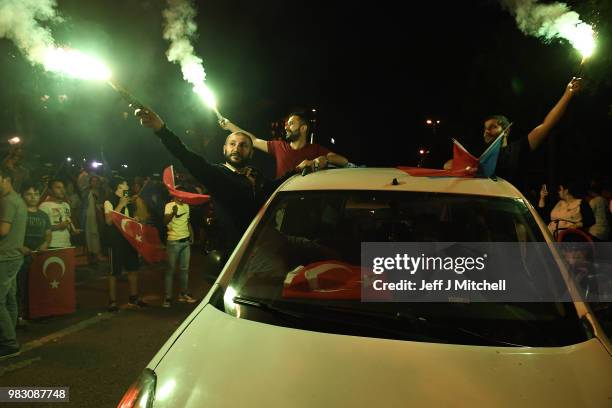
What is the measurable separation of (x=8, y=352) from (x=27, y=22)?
3.61 m

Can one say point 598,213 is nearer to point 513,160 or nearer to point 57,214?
point 513,160

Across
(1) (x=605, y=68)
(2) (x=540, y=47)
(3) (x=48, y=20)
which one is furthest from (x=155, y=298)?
(2) (x=540, y=47)

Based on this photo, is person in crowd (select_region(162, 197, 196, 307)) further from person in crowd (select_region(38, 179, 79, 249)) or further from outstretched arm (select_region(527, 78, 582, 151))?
outstretched arm (select_region(527, 78, 582, 151))

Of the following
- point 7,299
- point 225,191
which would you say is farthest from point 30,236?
point 225,191

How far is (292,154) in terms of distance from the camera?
577 centimetres

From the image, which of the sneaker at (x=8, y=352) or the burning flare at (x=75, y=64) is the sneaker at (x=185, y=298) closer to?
the sneaker at (x=8, y=352)

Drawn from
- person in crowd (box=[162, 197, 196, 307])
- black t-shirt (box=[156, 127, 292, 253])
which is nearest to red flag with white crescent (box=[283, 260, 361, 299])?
black t-shirt (box=[156, 127, 292, 253])

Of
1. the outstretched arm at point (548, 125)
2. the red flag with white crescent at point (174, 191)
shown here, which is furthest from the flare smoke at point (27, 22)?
the outstretched arm at point (548, 125)

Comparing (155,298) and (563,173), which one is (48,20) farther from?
(563,173)

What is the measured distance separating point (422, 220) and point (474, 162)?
22.8 inches

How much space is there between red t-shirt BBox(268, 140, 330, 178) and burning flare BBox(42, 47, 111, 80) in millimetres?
2154

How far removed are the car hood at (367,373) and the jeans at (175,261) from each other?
19.3ft

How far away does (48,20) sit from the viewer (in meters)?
5.87

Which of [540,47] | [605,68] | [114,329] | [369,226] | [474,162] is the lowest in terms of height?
[114,329]
